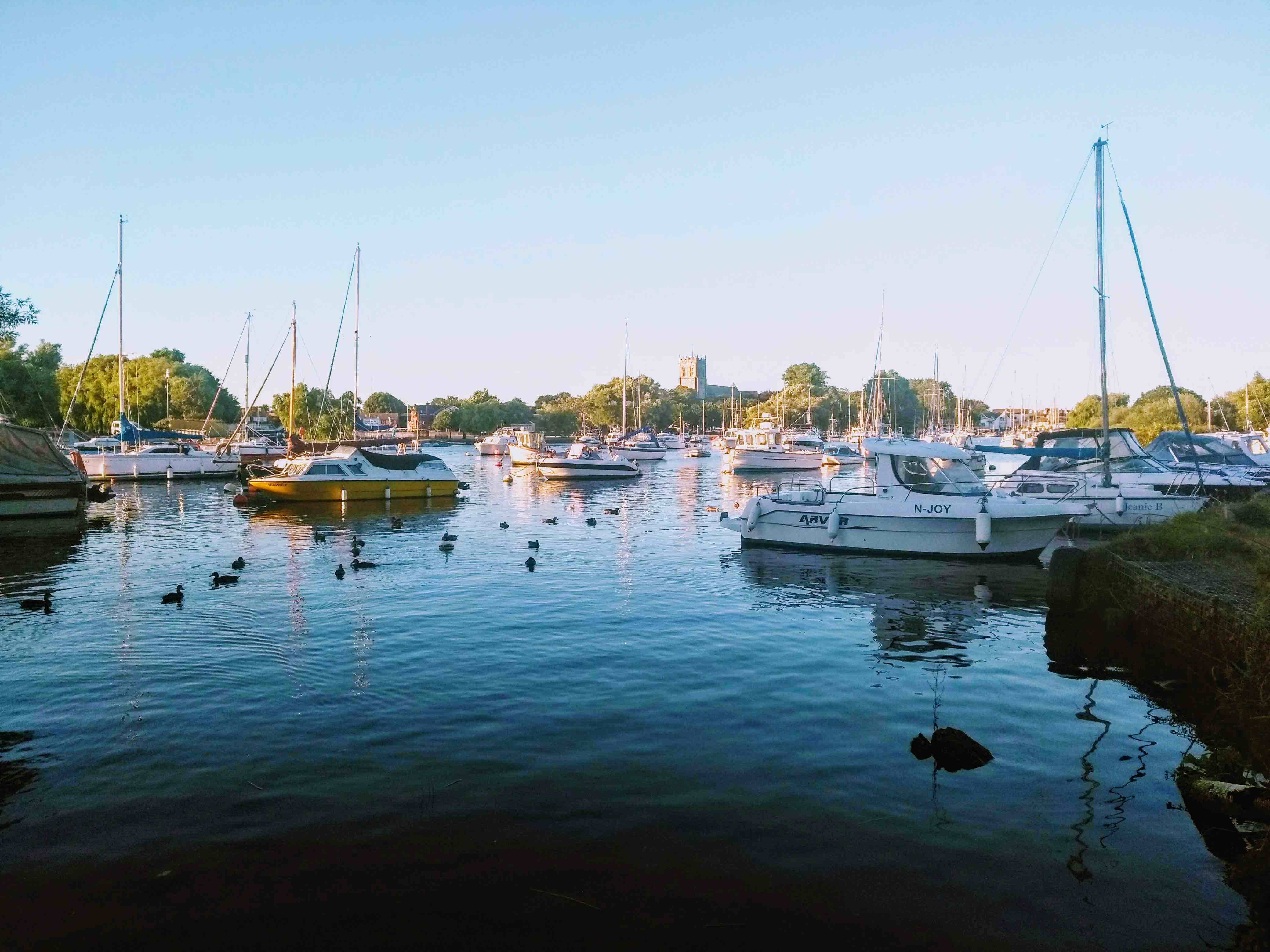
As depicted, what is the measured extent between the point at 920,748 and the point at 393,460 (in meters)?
41.5

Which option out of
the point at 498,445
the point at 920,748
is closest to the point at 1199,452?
the point at 920,748

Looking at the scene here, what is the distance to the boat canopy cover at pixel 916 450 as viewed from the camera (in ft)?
89.3

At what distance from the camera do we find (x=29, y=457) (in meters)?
36.9

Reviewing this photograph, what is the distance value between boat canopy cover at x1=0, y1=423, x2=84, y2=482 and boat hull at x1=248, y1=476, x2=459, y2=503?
8187mm

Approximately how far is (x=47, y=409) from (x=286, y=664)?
53.7 m

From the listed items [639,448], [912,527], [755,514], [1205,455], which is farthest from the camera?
[639,448]

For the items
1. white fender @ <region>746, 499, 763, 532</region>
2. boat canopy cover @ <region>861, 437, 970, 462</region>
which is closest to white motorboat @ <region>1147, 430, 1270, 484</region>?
boat canopy cover @ <region>861, 437, 970, 462</region>

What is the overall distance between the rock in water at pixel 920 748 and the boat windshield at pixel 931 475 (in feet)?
55.0

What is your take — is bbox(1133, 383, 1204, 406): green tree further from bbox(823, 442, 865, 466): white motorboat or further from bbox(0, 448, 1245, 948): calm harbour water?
bbox(0, 448, 1245, 948): calm harbour water

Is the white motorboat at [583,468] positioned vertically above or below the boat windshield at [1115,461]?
below

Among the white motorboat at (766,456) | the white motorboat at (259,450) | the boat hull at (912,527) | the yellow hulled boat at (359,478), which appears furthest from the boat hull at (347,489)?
→ the white motorboat at (766,456)

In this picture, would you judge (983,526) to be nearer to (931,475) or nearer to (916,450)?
(931,475)

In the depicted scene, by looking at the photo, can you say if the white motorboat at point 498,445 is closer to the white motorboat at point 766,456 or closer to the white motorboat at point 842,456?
the white motorboat at point 766,456

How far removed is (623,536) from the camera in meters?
34.4
